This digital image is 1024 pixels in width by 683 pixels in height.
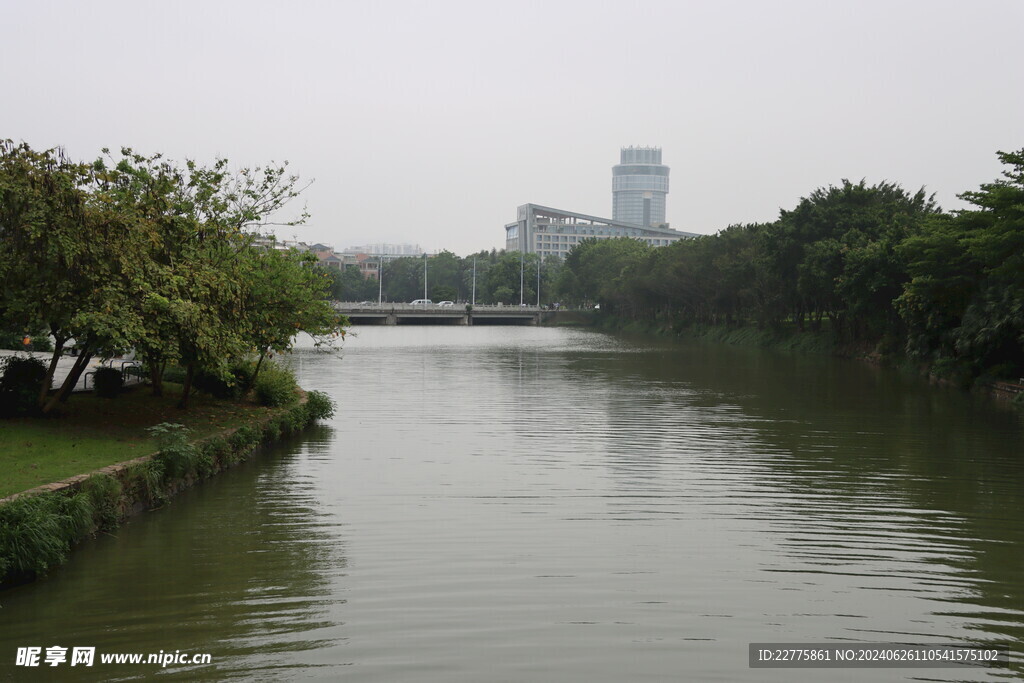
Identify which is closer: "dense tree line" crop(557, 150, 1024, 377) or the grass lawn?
the grass lawn

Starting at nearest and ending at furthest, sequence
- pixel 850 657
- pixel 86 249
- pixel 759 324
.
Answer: pixel 850 657 → pixel 86 249 → pixel 759 324

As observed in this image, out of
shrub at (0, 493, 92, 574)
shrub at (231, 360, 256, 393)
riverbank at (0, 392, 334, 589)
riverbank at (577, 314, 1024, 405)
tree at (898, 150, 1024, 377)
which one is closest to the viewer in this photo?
shrub at (0, 493, 92, 574)

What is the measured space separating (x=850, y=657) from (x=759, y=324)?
68595 millimetres

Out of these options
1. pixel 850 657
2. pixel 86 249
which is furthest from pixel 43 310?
pixel 850 657

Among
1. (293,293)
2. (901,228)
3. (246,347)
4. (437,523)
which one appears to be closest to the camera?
(437,523)

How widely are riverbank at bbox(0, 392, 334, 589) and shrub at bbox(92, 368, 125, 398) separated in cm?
228

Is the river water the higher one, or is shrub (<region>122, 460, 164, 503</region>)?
shrub (<region>122, 460, 164, 503</region>)

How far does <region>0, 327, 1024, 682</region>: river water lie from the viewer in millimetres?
8227

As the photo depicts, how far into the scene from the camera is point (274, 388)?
21.9 metres

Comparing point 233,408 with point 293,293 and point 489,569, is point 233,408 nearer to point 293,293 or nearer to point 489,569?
point 293,293

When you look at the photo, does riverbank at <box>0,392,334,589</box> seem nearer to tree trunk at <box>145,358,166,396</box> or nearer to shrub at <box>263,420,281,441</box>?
shrub at <box>263,420,281,441</box>

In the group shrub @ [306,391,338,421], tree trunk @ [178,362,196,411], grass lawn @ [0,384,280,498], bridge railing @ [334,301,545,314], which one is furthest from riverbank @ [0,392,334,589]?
bridge railing @ [334,301,545,314]

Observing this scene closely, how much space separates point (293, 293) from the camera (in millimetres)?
20562

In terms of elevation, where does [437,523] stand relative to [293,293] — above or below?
below
